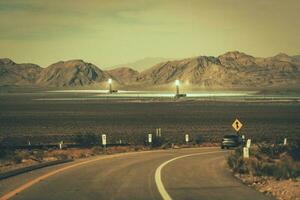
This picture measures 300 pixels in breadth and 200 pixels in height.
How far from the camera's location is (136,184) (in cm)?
1656

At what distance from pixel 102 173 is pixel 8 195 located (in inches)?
243

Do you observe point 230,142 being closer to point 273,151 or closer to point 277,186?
point 273,151

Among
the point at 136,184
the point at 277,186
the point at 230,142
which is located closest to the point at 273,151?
the point at 230,142

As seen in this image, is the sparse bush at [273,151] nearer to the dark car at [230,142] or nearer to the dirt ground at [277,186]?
the dark car at [230,142]

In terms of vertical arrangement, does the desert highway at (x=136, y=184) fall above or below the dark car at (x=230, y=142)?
above

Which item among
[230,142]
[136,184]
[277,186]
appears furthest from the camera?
[230,142]

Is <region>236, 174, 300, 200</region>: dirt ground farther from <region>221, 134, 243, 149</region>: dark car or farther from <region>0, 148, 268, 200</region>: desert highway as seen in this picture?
<region>221, 134, 243, 149</region>: dark car

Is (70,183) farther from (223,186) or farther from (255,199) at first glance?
(255,199)

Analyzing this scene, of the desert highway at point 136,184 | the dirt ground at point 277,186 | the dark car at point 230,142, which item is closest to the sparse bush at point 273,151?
the dark car at point 230,142

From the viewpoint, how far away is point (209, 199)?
1341 centimetres

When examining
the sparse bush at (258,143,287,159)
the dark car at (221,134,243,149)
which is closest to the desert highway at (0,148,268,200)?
the sparse bush at (258,143,287,159)

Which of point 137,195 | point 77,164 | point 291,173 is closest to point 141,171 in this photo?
point 77,164

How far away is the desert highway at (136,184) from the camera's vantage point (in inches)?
556

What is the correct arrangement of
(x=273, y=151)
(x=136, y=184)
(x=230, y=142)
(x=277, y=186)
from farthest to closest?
(x=230, y=142)
(x=273, y=151)
(x=136, y=184)
(x=277, y=186)
